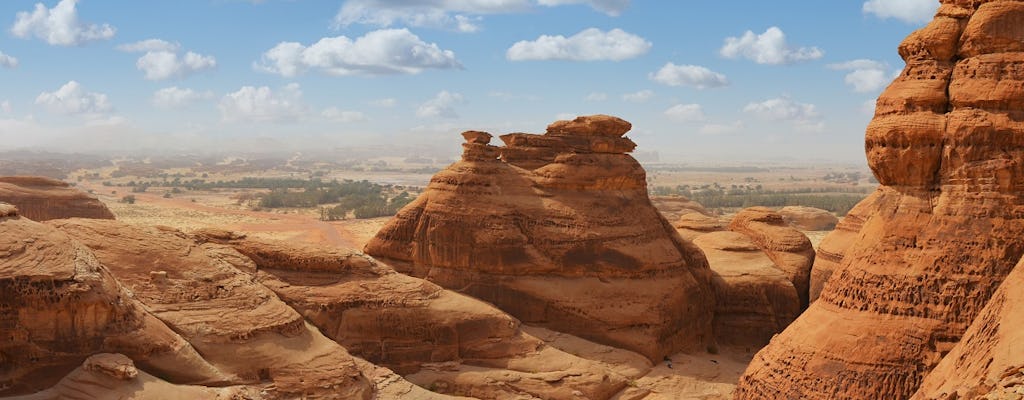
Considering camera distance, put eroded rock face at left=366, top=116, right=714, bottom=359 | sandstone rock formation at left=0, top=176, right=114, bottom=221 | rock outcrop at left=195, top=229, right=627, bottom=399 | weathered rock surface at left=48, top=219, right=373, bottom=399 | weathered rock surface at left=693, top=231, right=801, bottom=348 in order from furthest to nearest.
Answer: sandstone rock formation at left=0, top=176, right=114, bottom=221 → weathered rock surface at left=693, top=231, right=801, bottom=348 → eroded rock face at left=366, top=116, right=714, bottom=359 → rock outcrop at left=195, top=229, right=627, bottom=399 → weathered rock surface at left=48, top=219, right=373, bottom=399

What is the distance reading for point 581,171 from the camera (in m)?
24.0

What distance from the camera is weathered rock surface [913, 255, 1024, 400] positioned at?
9.12m

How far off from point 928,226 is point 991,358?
326 cm

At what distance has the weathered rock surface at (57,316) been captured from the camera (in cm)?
1245

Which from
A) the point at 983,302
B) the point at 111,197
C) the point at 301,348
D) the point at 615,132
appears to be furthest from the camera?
the point at 111,197

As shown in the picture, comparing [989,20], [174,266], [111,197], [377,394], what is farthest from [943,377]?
[111,197]

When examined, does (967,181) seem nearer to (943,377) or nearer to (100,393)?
(943,377)

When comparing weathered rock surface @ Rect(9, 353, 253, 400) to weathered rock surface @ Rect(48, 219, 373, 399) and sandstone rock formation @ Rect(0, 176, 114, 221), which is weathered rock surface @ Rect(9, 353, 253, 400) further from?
sandstone rock formation @ Rect(0, 176, 114, 221)

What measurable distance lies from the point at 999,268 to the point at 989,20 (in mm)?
4068

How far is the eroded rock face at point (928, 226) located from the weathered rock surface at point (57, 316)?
412 inches

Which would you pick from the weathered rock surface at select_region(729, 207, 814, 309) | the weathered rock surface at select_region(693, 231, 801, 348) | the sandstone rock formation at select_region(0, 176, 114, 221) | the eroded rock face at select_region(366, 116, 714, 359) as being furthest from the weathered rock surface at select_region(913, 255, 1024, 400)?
the sandstone rock formation at select_region(0, 176, 114, 221)

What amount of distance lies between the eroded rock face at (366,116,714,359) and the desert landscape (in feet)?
0.21

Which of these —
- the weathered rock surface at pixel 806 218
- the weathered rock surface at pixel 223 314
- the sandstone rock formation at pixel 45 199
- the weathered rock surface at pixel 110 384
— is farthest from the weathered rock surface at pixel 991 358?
the weathered rock surface at pixel 806 218

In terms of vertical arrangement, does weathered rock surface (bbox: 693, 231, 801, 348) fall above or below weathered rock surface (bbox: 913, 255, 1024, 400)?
below
